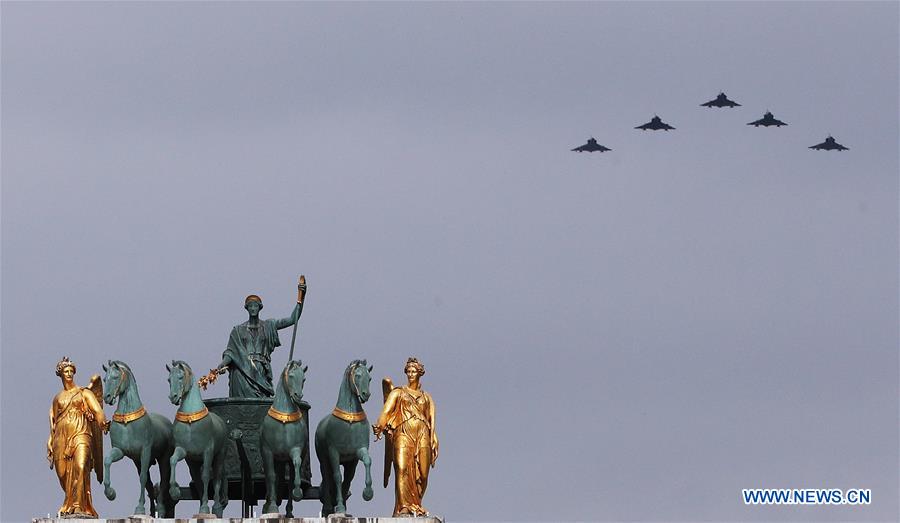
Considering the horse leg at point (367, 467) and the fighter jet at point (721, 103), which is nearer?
the horse leg at point (367, 467)

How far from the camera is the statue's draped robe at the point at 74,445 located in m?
82.5

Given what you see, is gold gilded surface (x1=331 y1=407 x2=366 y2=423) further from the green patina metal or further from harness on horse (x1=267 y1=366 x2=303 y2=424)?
the green patina metal

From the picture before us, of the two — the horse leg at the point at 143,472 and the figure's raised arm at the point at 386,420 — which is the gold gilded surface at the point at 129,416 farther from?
the figure's raised arm at the point at 386,420

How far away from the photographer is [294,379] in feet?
268

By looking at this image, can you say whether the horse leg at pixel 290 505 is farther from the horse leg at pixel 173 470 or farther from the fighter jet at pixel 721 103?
the fighter jet at pixel 721 103

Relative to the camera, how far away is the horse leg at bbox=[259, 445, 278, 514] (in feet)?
270

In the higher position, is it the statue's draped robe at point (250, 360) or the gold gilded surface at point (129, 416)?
the statue's draped robe at point (250, 360)

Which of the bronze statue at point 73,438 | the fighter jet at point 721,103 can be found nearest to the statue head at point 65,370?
the bronze statue at point 73,438

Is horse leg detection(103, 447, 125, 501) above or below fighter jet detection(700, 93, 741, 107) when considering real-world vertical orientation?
below

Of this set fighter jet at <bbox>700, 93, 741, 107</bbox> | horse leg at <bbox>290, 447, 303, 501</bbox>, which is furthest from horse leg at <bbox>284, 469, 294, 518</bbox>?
fighter jet at <bbox>700, 93, 741, 107</bbox>

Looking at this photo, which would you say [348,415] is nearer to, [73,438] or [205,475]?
[205,475]

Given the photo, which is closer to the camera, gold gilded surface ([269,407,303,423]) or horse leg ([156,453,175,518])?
gold gilded surface ([269,407,303,423])

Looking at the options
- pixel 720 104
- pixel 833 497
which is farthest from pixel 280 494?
pixel 720 104

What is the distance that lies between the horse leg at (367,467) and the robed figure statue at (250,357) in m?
3.35
